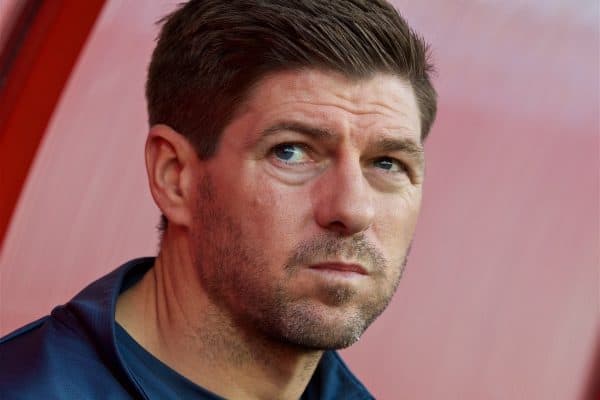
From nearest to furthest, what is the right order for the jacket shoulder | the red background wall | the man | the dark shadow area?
the jacket shoulder, the man, the red background wall, the dark shadow area

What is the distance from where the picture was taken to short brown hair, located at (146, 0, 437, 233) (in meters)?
1.57

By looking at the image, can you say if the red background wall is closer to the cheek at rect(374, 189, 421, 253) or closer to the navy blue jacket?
the navy blue jacket

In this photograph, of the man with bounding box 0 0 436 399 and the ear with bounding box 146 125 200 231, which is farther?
the ear with bounding box 146 125 200 231

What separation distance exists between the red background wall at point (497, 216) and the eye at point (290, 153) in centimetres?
66

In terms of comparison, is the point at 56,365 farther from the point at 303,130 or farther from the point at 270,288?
the point at 303,130

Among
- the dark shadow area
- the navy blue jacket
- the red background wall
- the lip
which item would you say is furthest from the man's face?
the dark shadow area

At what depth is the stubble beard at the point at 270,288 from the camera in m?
1.50

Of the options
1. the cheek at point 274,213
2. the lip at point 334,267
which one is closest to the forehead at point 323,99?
the cheek at point 274,213

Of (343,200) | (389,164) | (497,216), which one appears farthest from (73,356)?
(497,216)

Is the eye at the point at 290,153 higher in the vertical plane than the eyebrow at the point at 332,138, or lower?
lower

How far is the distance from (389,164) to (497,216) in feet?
2.68

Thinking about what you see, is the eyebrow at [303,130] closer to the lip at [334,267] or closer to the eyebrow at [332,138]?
the eyebrow at [332,138]

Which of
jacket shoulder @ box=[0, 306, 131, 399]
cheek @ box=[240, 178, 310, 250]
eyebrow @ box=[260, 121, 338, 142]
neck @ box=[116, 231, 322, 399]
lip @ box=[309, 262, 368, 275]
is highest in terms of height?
eyebrow @ box=[260, 121, 338, 142]

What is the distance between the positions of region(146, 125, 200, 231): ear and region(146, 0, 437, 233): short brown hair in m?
0.02
